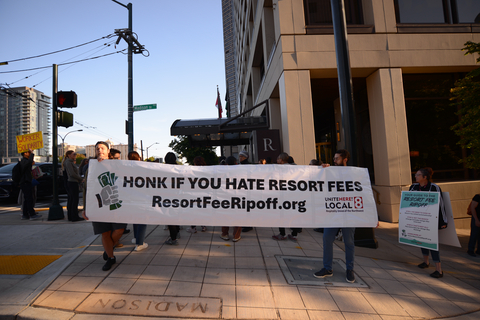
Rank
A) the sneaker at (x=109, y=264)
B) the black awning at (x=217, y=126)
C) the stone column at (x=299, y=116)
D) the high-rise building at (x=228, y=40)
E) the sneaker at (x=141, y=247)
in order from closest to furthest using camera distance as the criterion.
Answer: the sneaker at (x=109, y=264) < the sneaker at (x=141, y=247) < the stone column at (x=299, y=116) < the black awning at (x=217, y=126) < the high-rise building at (x=228, y=40)

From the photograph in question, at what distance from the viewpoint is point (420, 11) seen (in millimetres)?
9641

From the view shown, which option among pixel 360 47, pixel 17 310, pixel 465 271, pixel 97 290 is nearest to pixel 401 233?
pixel 465 271

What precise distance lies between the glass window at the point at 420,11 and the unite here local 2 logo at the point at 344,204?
8296mm

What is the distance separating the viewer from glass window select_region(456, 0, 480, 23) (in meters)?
9.76

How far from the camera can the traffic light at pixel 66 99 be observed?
25.2 feet

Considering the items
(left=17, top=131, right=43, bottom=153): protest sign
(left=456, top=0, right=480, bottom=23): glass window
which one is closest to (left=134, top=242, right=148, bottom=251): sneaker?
(left=17, top=131, right=43, bottom=153): protest sign

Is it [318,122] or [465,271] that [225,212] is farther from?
[318,122]

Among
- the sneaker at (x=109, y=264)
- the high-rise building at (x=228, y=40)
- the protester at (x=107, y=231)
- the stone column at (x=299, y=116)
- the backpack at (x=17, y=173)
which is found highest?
the high-rise building at (x=228, y=40)

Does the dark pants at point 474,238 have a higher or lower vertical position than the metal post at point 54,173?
lower

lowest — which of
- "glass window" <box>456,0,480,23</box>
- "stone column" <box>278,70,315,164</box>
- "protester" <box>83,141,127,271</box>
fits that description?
"protester" <box>83,141,127,271</box>

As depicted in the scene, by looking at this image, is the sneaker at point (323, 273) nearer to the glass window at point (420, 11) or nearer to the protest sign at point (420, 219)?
the protest sign at point (420, 219)

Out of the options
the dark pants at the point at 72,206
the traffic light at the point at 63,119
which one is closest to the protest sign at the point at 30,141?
the traffic light at the point at 63,119

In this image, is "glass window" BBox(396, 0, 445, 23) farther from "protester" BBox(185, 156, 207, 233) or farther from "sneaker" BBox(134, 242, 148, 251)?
"sneaker" BBox(134, 242, 148, 251)

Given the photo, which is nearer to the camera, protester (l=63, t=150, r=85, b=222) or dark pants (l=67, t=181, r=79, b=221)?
protester (l=63, t=150, r=85, b=222)
